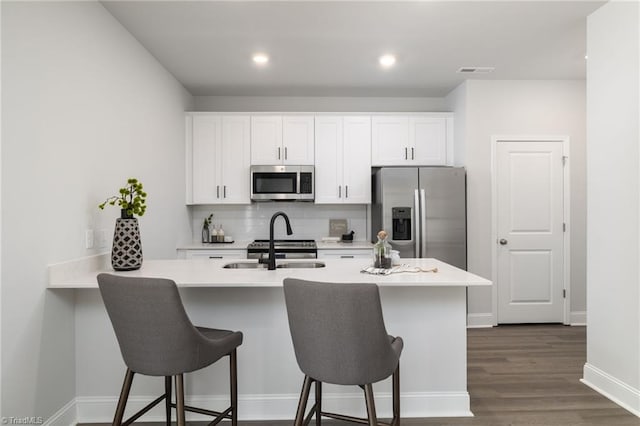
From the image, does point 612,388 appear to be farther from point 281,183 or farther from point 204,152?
point 204,152

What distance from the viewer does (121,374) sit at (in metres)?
2.49

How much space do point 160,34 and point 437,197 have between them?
9.61ft

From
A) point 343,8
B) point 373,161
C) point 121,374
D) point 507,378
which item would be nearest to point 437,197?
point 373,161

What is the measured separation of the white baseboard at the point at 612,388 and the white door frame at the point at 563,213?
152cm

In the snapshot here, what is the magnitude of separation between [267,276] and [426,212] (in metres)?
2.48

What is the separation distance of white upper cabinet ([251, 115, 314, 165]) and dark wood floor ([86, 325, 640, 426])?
8.86 ft

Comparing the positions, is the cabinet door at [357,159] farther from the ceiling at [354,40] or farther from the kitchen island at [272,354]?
the kitchen island at [272,354]

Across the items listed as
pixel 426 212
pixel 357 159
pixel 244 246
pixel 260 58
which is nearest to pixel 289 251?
pixel 244 246

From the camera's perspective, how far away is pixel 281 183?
4.71m

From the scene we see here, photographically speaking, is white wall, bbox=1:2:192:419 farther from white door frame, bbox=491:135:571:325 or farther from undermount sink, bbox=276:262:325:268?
white door frame, bbox=491:135:571:325

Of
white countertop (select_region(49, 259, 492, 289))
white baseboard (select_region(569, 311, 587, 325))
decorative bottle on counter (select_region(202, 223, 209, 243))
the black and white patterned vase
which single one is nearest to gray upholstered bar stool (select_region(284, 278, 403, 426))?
white countertop (select_region(49, 259, 492, 289))

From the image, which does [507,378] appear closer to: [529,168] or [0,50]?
[529,168]

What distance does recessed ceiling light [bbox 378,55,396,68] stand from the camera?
3.77 m

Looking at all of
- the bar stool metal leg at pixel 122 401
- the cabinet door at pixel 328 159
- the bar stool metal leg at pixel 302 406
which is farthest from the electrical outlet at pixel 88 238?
the cabinet door at pixel 328 159
